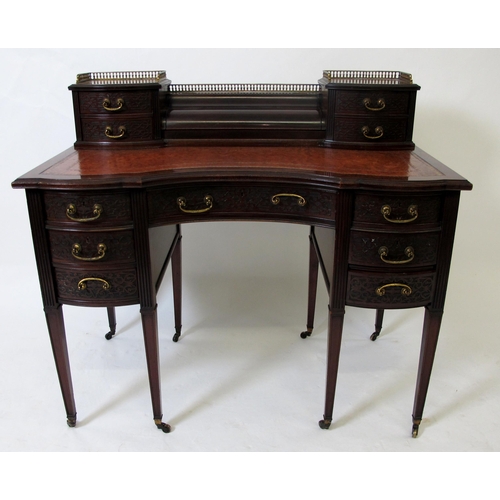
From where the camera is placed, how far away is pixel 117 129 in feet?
7.41

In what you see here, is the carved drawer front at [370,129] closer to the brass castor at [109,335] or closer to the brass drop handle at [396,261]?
the brass drop handle at [396,261]

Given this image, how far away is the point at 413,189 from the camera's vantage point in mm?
1721

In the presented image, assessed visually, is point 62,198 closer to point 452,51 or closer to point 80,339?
point 80,339

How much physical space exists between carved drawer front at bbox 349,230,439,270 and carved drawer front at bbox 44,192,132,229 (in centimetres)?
82

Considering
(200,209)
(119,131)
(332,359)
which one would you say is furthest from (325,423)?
(119,131)

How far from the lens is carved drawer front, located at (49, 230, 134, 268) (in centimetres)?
182

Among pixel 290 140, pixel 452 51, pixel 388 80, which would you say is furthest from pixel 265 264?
pixel 452 51

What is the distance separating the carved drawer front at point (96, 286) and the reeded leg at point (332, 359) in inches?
29.4

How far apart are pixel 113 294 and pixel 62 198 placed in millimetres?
387

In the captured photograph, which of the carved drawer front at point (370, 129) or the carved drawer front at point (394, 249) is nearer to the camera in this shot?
the carved drawer front at point (394, 249)

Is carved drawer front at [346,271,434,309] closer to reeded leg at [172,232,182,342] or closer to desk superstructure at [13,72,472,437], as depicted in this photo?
desk superstructure at [13,72,472,437]

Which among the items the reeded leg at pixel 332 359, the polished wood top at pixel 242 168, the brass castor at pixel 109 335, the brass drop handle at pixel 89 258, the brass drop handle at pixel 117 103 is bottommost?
the brass castor at pixel 109 335

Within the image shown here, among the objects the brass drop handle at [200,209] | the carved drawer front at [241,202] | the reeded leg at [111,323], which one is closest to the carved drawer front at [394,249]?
the carved drawer front at [241,202]

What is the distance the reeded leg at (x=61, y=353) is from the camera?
1.93 metres
